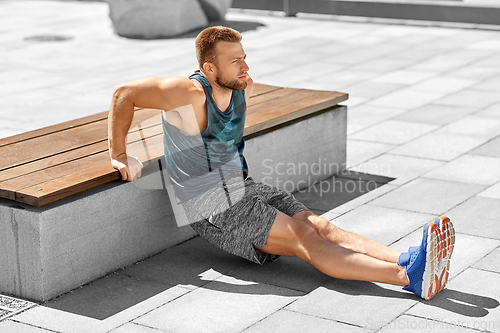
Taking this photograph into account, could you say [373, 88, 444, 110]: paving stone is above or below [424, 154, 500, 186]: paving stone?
above

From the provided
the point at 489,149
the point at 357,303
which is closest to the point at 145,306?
the point at 357,303

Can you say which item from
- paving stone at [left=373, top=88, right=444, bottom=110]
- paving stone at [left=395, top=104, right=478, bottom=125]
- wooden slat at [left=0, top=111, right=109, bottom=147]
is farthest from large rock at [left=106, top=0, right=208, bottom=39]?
wooden slat at [left=0, top=111, right=109, bottom=147]

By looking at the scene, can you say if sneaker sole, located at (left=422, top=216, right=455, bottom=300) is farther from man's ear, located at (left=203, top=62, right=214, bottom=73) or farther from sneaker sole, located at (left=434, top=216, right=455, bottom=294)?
man's ear, located at (left=203, top=62, right=214, bottom=73)

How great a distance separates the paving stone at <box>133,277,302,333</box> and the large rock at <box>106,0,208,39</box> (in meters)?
9.43

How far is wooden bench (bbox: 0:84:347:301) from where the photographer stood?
14.1ft

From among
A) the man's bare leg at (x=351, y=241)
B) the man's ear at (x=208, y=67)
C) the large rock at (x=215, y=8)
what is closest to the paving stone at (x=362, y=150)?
the man's bare leg at (x=351, y=241)

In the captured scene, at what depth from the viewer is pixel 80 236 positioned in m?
4.48

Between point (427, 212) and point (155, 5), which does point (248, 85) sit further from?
point (155, 5)

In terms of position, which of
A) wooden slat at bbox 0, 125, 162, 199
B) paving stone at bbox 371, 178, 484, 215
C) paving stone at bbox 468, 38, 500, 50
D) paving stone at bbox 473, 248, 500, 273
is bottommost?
paving stone at bbox 473, 248, 500, 273

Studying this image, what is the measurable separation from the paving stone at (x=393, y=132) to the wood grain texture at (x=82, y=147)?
119cm

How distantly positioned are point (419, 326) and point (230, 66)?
5.99 ft

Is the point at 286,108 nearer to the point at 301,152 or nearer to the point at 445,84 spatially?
the point at 301,152

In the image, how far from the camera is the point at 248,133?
5.55 meters

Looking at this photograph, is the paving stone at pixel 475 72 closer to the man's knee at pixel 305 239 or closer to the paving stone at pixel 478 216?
the paving stone at pixel 478 216
